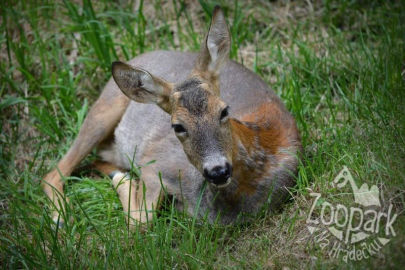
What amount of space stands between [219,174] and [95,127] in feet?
7.02

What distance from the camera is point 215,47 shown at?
14.5 feet

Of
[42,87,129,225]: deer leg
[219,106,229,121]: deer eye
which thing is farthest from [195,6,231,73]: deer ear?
[42,87,129,225]: deer leg

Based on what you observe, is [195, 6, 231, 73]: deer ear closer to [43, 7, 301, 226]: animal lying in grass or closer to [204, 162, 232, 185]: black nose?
[43, 7, 301, 226]: animal lying in grass

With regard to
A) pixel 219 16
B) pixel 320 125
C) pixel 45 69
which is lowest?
pixel 320 125

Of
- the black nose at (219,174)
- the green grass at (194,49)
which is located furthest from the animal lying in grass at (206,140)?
the green grass at (194,49)

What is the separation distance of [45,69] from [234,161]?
281 centimetres

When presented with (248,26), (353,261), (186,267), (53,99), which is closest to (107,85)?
(53,99)

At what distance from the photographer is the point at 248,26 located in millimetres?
6508

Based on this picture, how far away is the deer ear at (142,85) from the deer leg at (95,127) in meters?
1.34

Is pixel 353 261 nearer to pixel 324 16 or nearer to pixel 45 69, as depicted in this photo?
pixel 324 16

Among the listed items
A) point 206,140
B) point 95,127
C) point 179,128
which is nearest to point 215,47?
point 179,128

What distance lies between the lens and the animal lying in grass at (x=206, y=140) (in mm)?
4062

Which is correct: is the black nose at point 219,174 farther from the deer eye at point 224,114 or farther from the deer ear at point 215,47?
the deer ear at point 215,47

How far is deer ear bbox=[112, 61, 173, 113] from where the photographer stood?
434 cm
